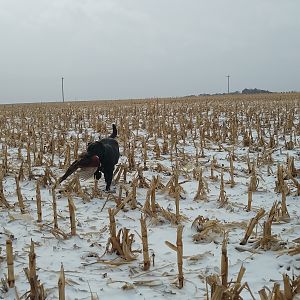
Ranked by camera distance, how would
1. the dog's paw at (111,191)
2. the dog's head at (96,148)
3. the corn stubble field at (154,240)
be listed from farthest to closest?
the dog's paw at (111,191)
the dog's head at (96,148)
the corn stubble field at (154,240)

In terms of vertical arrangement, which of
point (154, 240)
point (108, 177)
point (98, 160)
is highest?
point (98, 160)

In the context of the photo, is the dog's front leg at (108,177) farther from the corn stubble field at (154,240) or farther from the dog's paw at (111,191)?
the corn stubble field at (154,240)

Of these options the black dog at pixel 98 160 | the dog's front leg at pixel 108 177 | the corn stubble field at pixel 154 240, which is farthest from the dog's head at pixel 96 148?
the corn stubble field at pixel 154 240

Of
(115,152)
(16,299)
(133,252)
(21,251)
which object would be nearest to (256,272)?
(133,252)

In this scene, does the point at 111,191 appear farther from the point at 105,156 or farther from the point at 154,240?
the point at 154,240

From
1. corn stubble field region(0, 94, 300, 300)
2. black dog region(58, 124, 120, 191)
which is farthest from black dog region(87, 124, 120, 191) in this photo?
corn stubble field region(0, 94, 300, 300)

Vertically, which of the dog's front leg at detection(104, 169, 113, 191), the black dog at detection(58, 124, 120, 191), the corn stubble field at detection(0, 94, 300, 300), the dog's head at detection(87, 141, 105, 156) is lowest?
the corn stubble field at detection(0, 94, 300, 300)

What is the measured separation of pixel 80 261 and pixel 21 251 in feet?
1.91

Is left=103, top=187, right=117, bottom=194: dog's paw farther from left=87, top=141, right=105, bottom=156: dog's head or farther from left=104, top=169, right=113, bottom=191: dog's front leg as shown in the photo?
left=87, top=141, right=105, bottom=156: dog's head

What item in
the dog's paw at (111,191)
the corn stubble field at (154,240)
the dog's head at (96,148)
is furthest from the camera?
the dog's paw at (111,191)

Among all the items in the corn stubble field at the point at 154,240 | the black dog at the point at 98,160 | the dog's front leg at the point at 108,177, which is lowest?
the corn stubble field at the point at 154,240

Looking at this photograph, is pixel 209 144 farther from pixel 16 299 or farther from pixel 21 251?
pixel 16 299

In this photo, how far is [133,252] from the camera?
3248mm

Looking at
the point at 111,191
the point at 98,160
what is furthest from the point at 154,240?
the point at 111,191
